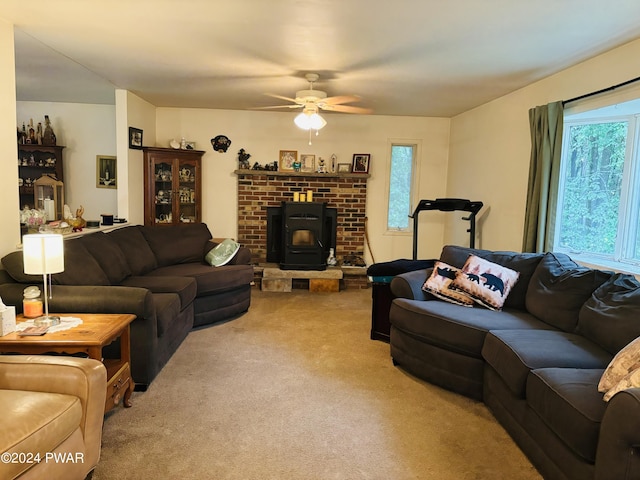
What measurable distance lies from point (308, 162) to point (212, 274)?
2594mm

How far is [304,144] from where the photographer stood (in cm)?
609

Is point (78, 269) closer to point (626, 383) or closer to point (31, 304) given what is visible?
point (31, 304)

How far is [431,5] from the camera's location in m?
2.42

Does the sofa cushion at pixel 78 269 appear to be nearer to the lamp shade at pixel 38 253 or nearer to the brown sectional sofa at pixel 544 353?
the lamp shade at pixel 38 253

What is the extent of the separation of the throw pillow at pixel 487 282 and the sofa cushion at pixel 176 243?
9.22 feet

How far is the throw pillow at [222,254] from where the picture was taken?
4.56 meters

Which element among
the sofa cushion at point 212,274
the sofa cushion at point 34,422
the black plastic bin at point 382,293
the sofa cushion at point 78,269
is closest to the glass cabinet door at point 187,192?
the sofa cushion at point 212,274

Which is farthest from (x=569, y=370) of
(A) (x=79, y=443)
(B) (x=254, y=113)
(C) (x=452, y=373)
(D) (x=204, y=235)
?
(B) (x=254, y=113)

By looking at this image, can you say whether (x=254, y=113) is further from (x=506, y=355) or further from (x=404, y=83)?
(x=506, y=355)

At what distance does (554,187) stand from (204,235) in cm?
358

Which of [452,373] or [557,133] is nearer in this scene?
[452,373]

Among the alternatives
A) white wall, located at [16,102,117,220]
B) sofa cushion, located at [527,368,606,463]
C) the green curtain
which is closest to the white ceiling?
the green curtain

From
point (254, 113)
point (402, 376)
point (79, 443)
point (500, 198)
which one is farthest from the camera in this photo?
point (254, 113)

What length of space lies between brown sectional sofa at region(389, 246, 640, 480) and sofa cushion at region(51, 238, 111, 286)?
220 centimetres
